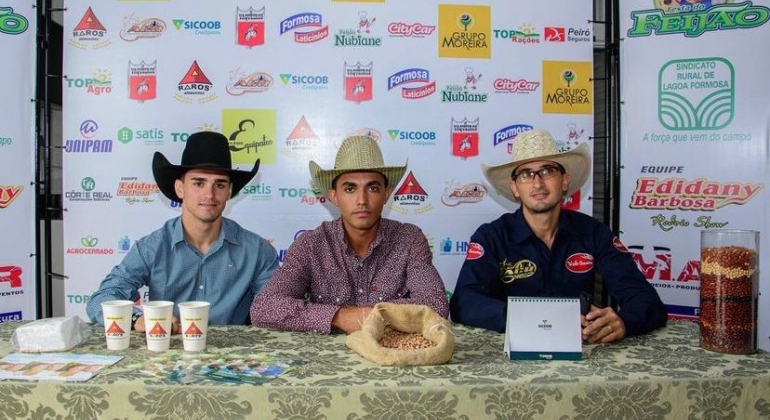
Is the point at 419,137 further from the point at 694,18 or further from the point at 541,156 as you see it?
the point at 694,18

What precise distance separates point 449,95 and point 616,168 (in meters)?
1.14

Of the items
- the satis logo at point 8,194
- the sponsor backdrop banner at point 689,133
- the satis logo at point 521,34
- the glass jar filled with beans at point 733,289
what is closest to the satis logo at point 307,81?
the satis logo at point 521,34

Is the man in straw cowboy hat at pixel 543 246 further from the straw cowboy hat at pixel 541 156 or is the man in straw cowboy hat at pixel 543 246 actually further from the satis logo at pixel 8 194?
the satis logo at pixel 8 194

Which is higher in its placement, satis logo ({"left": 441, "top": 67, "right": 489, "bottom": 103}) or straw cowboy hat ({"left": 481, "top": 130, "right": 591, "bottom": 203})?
satis logo ({"left": 441, "top": 67, "right": 489, "bottom": 103})

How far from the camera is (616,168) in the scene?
349 cm

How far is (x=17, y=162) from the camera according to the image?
Answer: 3.37 metres

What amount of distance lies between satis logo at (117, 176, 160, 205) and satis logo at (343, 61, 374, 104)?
1355mm

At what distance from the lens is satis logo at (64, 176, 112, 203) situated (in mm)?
3445

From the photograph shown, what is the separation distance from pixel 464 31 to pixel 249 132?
4.88 feet

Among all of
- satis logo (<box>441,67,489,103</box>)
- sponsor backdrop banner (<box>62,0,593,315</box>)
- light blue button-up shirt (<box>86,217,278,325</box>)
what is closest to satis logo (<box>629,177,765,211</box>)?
sponsor backdrop banner (<box>62,0,593,315</box>)

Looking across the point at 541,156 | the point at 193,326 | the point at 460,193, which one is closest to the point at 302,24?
the point at 460,193

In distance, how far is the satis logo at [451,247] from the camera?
357cm

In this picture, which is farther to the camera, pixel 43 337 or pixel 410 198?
pixel 410 198

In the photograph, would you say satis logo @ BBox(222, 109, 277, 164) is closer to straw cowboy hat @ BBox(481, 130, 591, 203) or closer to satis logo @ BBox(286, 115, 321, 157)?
satis logo @ BBox(286, 115, 321, 157)
